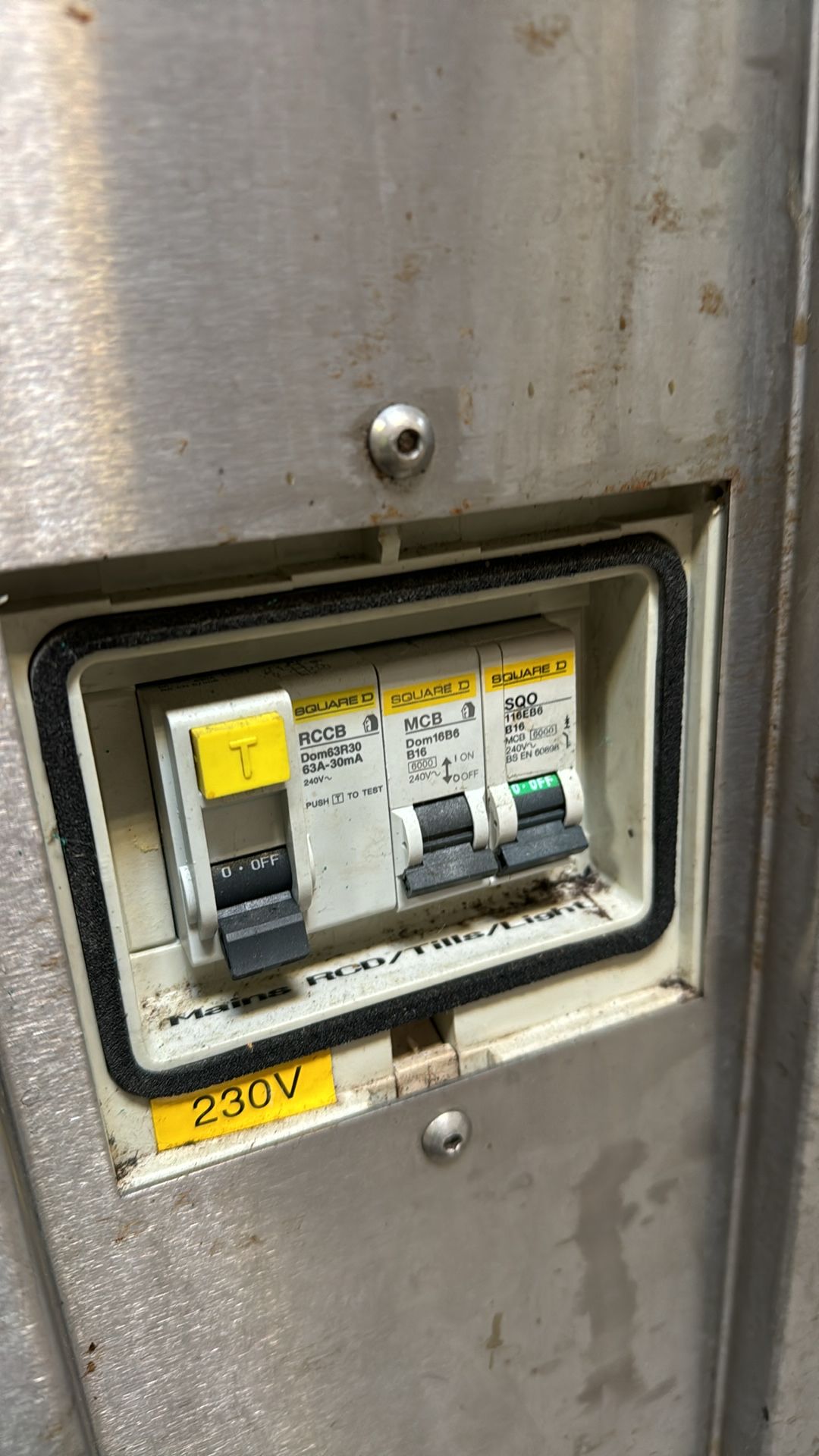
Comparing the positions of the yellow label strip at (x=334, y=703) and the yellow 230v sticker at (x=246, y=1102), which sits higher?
the yellow label strip at (x=334, y=703)

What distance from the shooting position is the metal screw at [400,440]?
0.54 meters

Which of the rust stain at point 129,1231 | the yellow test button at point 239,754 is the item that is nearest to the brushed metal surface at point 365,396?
the rust stain at point 129,1231

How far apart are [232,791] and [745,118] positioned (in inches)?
21.3

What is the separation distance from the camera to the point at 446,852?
2.43 ft

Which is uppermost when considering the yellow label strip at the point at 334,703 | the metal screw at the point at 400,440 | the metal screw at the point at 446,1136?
the metal screw at the point at 400,440

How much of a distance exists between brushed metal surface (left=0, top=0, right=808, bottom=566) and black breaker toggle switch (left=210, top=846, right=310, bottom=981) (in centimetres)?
26

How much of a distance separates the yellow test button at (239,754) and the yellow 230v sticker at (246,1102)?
23cm

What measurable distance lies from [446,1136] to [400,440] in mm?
542

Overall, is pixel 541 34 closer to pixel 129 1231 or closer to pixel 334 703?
pixel 334 703

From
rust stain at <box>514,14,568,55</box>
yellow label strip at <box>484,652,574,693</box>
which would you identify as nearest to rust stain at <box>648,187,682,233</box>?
rust stain at <box>514,14,568,55</box>

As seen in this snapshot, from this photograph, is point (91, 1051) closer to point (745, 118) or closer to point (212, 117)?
point (212, 117)

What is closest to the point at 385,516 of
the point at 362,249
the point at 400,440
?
the point at 400,440

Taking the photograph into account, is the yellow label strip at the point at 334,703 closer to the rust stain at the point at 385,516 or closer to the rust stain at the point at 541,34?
the rust stain at the point at 385,516

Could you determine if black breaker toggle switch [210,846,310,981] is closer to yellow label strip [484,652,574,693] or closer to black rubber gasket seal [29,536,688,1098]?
black rubber gasket seal [29,536,688,1098]
